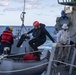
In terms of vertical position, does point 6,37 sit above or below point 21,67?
above

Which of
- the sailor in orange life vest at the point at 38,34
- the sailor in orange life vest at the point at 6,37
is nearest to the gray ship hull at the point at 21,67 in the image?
the sailor in orange life vest at the point at 38,34

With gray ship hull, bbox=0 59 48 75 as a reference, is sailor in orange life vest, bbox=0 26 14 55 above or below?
above

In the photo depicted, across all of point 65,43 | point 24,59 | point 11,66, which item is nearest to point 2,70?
point 11,66

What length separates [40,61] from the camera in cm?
1457

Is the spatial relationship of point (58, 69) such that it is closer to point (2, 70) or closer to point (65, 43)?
point (65, 43)

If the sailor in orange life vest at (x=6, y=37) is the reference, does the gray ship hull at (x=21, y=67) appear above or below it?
below

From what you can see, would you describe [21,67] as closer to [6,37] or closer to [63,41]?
[6,37]

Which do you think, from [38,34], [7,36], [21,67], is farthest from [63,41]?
[7,36]

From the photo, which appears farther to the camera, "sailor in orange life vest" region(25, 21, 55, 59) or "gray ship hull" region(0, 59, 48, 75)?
"sailor in orange life vest" region(25, 21, 55, 59)

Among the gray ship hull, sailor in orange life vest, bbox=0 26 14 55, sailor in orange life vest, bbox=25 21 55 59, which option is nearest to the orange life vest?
sailor in orange life vest, bbox=0 26 14 55

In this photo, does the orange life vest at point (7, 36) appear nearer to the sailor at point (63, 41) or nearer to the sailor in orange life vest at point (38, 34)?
the sailor in orange life vest at point (38, 34)

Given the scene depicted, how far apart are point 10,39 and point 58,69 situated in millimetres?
2712

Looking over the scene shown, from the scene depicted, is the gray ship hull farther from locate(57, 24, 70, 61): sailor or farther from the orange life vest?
the orange life vest

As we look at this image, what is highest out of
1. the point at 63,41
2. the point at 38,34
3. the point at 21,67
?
the point at 38,34
